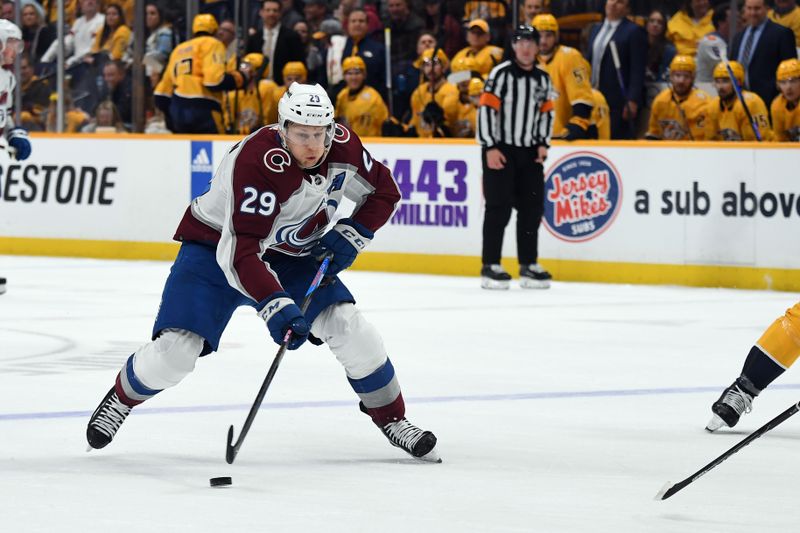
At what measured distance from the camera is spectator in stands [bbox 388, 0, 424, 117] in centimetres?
1304

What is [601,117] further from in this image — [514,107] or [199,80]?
[199,80]

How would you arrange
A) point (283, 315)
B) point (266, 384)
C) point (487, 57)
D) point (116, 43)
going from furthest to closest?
point (116, 43), point (487, 57), point (266, 384), point (283, 315)

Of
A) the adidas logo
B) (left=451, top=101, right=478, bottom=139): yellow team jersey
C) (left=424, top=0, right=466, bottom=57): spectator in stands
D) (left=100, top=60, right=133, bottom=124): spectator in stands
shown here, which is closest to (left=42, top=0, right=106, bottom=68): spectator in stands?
(left=100, top=60, right=133, bottom=124): spectator in stands

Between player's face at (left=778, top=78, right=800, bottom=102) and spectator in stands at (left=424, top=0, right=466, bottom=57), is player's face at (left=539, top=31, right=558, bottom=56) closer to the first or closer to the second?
spectator in stands at (left=424, top=0, right=466, bottom=57)

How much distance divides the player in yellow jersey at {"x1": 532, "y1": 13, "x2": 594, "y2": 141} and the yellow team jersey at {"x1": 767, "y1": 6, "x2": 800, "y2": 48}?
1316 millimetres

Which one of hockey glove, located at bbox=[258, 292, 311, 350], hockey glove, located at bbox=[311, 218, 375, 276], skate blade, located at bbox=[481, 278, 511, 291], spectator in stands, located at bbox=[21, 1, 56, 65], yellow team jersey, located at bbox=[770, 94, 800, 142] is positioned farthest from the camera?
spectator in stands, located at bbox=[21, 1, 56, 65]

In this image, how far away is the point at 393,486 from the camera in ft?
14.4

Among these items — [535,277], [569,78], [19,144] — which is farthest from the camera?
[569,78]

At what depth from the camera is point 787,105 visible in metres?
11.0

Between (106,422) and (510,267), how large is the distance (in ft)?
23.2

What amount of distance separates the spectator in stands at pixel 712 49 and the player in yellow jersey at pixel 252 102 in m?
3.56

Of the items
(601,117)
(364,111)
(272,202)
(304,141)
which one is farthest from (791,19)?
(272,202)

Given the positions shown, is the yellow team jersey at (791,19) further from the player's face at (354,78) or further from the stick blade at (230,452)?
the stick blade at (230,452)

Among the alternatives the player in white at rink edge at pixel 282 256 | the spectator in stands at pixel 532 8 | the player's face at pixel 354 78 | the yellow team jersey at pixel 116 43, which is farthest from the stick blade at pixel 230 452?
the yellow team jersey at pixel 116 43
